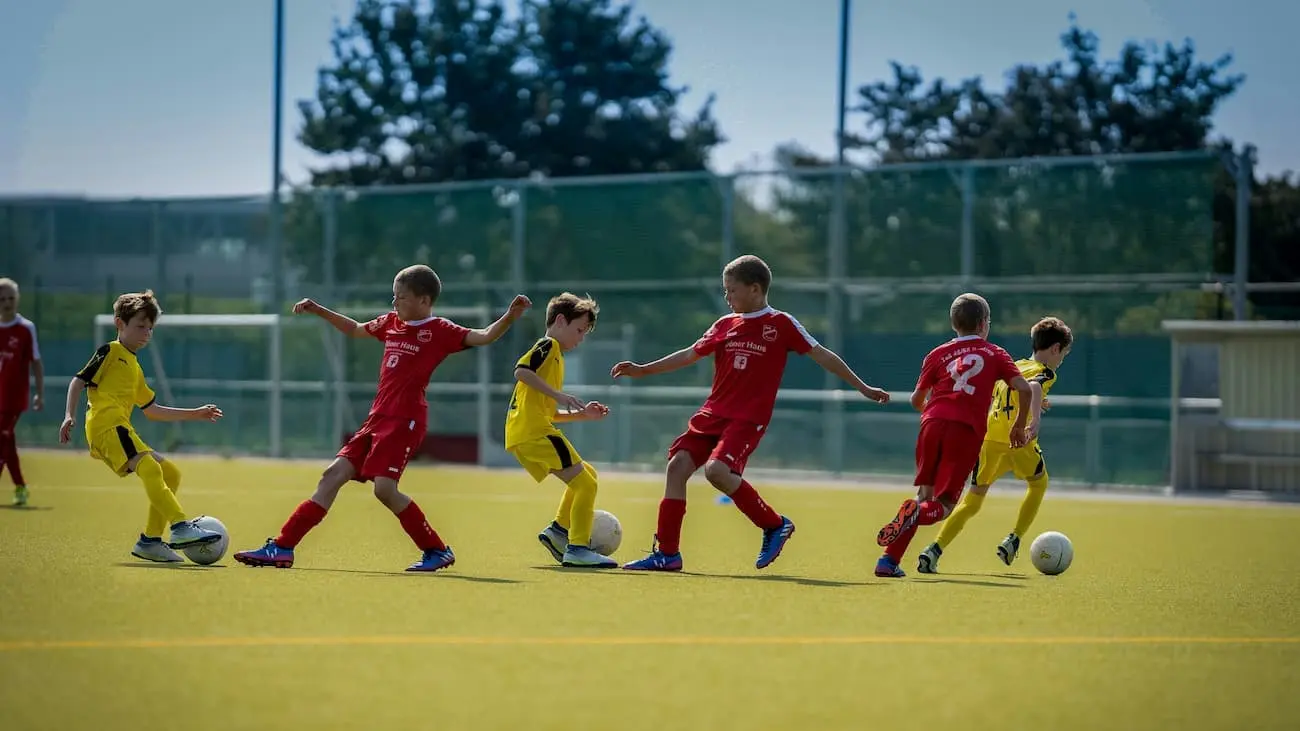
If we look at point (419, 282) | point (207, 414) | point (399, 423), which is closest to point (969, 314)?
point (419, 282)

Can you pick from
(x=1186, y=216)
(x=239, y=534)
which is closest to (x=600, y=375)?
(x=1186, y=216)

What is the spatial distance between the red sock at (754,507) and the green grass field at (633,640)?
0.94ft

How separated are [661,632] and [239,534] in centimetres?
586

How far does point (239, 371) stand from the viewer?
2730 cm

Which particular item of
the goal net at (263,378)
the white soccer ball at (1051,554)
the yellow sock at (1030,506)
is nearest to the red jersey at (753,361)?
the white soccer ball at (1051,554)

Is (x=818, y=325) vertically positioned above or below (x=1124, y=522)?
above

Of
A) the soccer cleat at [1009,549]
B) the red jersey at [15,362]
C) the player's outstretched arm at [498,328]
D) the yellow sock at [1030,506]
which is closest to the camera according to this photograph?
the player's outstretched arm at [498,328]

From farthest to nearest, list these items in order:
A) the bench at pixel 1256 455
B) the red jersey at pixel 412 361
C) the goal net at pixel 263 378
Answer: the goal net at pixel 263 378 → the bench at pixel 1256 455 → the red jersey at pixel 412 361

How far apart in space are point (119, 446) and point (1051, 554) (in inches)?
206

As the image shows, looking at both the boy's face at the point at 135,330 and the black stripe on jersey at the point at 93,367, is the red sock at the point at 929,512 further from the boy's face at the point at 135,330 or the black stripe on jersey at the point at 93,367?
the black stripe on jersey at the point at 93,367

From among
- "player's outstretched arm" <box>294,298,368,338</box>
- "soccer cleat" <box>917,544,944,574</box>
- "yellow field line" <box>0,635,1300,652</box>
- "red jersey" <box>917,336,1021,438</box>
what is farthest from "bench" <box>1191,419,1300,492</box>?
"yellow field line" <box>0,635,1300,652</box>

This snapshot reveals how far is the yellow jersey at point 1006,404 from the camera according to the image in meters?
10.8

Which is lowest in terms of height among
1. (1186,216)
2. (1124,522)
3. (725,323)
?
(1124,522)

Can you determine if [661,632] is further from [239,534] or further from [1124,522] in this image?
[1124,522]
